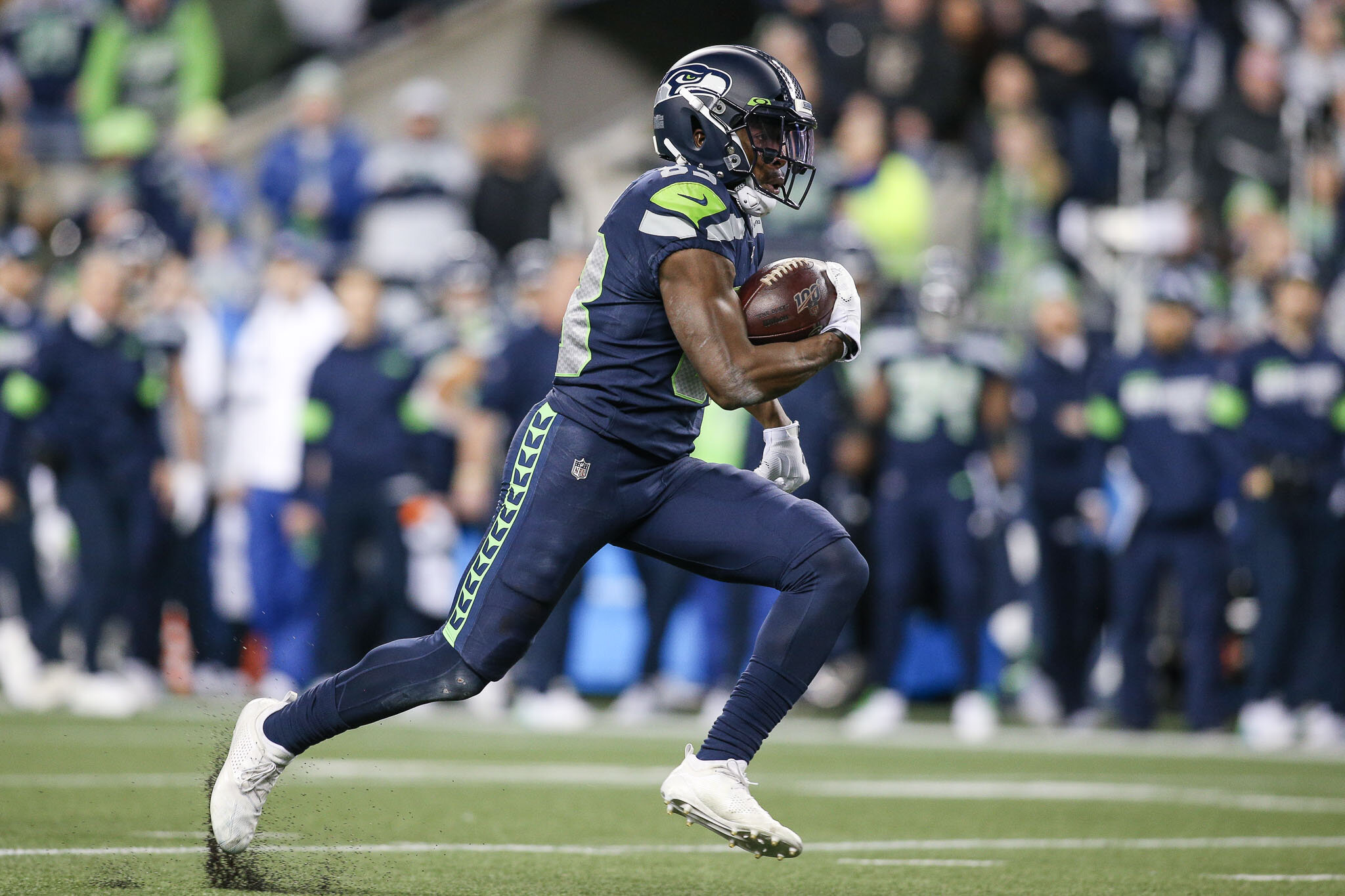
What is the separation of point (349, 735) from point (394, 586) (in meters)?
1.98

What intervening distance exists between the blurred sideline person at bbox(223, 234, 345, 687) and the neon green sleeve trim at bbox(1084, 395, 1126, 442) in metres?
4.29

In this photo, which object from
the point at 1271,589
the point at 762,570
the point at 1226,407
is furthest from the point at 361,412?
the point at 762,570

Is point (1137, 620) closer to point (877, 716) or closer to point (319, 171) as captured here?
point (877, 716)

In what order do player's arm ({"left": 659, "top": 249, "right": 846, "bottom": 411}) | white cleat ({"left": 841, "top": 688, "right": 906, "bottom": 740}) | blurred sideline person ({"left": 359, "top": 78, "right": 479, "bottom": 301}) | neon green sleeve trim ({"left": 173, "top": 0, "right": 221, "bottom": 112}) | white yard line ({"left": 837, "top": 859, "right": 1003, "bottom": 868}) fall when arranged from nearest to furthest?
player's arm ({"left": 659, "top": 249, "right": 846, "bottom": 411}) < white yard line ({"left": 837, "top": 859, "right": 1003, "bottom": 868}) < white cleat ({"left": 841, "top": 688, "right": 906, "bottom": 740}) < blurred sideline person ({"left": 359, "top": 78, "right": 479, "bottom": 301}) < neon green sleeve trim ({"left": 173, "top": 0, "right": 221, "bottom": 112})

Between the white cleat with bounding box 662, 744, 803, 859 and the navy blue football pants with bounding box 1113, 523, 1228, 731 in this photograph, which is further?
the navy blue football pants with bounding box 1113, 523, 1228, 731

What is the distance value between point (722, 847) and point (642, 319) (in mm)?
1985

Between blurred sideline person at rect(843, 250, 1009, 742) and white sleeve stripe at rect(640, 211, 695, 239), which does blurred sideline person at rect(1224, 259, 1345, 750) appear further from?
white sleeve stripe at rect(640, 211, 695, 239)

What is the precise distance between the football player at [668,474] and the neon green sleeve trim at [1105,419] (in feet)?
19.6

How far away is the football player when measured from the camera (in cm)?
448

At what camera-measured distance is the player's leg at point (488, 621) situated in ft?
14.9

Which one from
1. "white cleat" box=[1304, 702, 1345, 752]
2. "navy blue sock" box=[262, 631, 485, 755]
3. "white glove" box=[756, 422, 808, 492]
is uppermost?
"white glove" box=[756, 422, 808, 492]

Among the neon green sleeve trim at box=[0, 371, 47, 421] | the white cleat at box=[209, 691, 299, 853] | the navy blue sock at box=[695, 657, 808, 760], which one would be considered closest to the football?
the navy blue sock at box=[695, 657, 808, 760]

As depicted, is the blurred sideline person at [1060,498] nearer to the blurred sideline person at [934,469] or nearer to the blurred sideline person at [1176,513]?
the blurred sideline person at [934,469]

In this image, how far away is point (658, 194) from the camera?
178 inches
